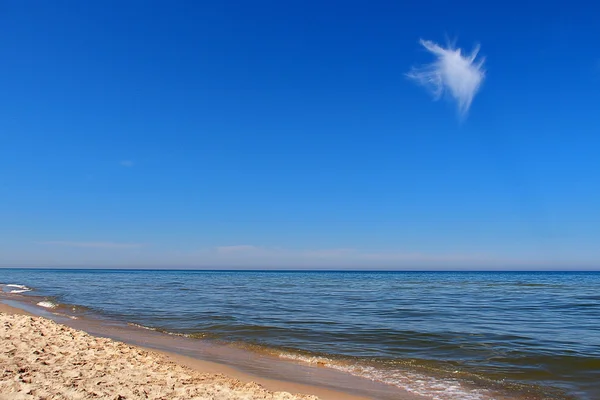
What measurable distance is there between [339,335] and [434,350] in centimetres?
324

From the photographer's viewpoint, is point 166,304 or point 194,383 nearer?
point 194,383

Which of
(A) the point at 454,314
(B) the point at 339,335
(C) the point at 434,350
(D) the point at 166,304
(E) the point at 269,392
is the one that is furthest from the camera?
(D) the point at 166,304

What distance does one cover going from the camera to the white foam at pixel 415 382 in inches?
322

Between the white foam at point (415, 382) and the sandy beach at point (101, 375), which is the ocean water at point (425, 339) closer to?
the white foam at point (415, 382)

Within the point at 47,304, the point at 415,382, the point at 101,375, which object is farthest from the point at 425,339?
the point at 47,304

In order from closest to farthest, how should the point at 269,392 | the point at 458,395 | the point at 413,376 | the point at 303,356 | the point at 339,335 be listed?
the point at 269,392 < the point at 458,395 < the point at 413,376 < the point at 303,356 < the point at 339,335

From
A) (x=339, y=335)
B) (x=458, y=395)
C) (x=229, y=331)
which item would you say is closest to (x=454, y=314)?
(x=339, y=335)

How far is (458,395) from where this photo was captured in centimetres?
818

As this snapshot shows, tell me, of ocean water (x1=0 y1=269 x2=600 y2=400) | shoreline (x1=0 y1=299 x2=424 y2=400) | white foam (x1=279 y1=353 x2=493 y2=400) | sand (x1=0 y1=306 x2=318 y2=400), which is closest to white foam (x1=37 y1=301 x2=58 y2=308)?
ocean water (x1=0 y1=269 x2=600 y2=400)

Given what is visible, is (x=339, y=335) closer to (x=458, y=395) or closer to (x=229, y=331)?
(x=229, y=331)

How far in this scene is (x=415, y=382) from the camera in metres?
9.03

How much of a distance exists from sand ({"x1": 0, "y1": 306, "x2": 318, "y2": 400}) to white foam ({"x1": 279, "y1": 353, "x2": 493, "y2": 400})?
2.53 metres

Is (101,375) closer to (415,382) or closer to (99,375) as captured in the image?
(99,375)

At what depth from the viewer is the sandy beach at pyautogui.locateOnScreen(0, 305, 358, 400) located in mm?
6520
